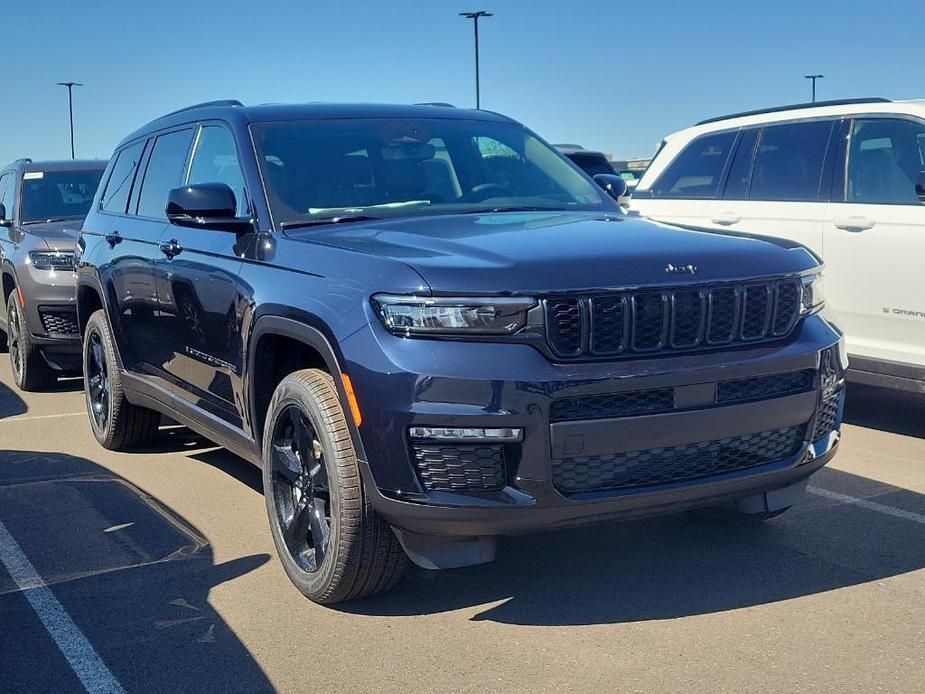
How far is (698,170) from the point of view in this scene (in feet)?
26.1

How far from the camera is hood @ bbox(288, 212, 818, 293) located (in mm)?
3477

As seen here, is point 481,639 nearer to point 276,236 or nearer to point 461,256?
point 461,256

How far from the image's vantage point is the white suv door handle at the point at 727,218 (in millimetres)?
7479

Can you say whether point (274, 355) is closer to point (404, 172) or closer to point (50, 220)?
point (404, 172)

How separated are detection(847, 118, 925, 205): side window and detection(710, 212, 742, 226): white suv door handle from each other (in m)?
0.84

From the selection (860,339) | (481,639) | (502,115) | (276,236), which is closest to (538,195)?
(502,115)

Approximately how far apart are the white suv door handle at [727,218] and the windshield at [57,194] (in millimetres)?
5506

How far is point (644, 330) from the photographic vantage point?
3.56 metres

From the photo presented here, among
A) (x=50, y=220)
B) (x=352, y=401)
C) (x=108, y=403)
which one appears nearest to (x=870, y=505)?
(x=352, y=401)

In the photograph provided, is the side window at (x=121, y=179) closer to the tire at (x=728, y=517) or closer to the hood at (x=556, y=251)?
the hood at (x=556, y=251)

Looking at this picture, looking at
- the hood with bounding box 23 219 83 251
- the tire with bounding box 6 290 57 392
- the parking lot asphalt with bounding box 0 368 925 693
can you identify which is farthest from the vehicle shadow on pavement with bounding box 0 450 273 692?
the hood with bounding box 23 219 83 251

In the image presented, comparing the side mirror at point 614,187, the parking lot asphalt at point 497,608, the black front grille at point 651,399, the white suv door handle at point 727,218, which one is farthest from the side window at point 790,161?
the black front grille at point 651,399

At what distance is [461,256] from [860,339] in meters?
3.83

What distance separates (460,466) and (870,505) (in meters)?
2.53
